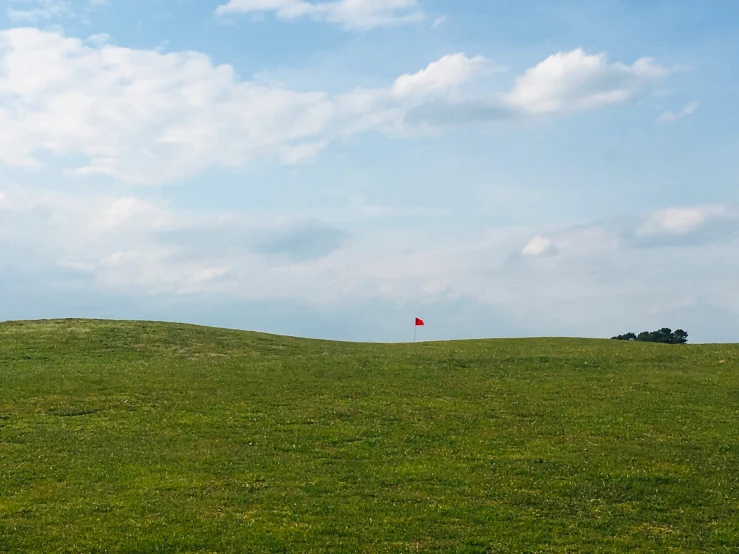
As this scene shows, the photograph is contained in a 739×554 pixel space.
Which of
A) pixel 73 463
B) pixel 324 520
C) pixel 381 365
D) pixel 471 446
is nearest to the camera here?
pixel 324 520

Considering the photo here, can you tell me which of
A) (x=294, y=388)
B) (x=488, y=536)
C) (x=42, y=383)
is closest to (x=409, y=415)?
(x=294, y=388)

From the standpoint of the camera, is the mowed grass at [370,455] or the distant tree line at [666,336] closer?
the mowed grass at [370,455]

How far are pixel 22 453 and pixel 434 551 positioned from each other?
1478 cm

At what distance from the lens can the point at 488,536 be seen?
18531mm

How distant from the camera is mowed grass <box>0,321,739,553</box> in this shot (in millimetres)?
18828

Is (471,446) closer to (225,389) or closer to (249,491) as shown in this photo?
(249,491)

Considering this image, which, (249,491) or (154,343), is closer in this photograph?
(249,491)

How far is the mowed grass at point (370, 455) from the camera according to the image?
18.8 m

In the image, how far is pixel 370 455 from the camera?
82.1 ft

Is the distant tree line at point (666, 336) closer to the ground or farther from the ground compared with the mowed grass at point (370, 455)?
farther from the ground

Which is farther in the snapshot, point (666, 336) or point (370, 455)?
point (666, 336)

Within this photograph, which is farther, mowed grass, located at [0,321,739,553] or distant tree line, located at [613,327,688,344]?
distant tree line, located at [613,327,688,344]

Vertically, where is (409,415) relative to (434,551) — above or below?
above

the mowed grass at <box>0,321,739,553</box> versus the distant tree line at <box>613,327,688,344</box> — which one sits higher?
the distant tree line at <box>613,327,688,344</box>
